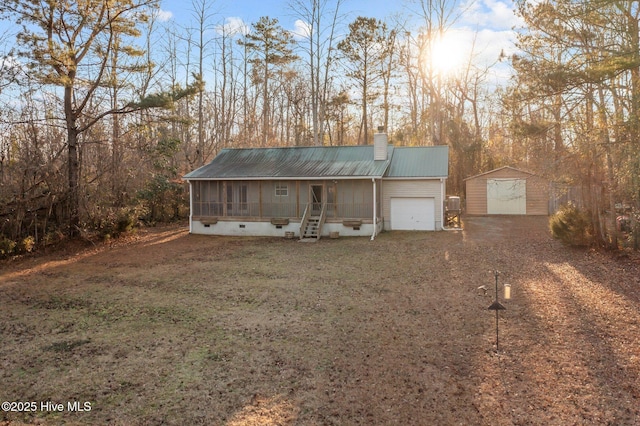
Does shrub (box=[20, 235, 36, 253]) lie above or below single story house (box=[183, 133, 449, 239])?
below

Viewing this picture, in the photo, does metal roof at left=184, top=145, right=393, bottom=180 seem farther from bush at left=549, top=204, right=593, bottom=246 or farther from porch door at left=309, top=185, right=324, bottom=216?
bush at left=549, top=204, right=593, bottom=246

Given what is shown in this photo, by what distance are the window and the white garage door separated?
480cm

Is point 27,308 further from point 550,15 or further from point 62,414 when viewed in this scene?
point 550,15

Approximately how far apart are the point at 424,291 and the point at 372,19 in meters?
22.2

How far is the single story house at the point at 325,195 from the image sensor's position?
671 inches

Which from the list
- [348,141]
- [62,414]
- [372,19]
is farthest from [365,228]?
[348,141]

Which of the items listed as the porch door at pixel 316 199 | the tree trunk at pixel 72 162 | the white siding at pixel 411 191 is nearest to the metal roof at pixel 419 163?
the white siding at pixel 411 191

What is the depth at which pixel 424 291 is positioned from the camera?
8.55 m

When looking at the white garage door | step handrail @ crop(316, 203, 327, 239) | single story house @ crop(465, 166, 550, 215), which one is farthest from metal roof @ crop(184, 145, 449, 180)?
single story house @ crop(465, 166, 550, 215)

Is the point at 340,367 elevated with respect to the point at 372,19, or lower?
lower

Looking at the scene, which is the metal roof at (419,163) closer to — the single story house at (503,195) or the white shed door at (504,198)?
the single story house at (503,195)

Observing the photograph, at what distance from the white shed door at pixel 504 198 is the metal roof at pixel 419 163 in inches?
264

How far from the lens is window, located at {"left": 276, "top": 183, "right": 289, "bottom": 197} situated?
1780 centimetres

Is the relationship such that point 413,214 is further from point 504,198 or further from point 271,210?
point 504,198
